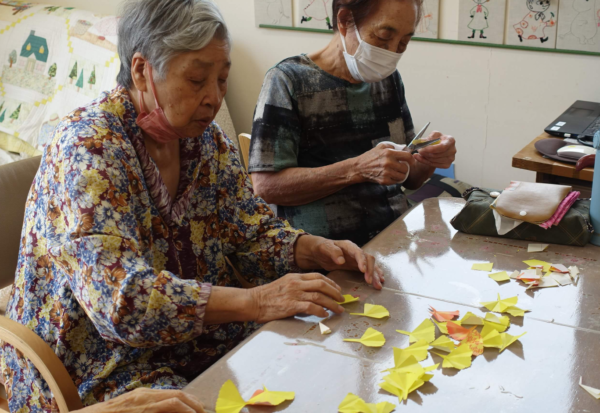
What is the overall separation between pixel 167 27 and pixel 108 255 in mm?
545

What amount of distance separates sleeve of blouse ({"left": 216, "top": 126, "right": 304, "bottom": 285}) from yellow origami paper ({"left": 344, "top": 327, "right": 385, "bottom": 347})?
0.51 meters

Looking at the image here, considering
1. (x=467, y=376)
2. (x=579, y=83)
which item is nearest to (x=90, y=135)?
(x=467, y=376)

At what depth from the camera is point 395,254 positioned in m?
1.68

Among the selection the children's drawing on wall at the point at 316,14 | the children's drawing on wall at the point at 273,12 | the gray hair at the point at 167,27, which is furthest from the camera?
the children's drawing on wall at the point at 273,12

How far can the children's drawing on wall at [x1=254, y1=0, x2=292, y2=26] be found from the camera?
3932mm

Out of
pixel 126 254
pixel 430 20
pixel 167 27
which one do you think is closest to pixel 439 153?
pixel 167 27

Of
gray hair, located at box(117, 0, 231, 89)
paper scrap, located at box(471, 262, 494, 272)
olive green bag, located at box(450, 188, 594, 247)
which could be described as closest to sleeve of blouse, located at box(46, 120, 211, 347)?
gray hair, located at box(117, 0, 231, 89)

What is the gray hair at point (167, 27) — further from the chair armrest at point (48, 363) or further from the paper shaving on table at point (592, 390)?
the paper shaving on table at point (592, 390)

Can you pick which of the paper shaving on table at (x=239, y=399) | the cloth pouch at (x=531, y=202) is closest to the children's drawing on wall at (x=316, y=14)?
the cloth pouch at (x=531, y=202)

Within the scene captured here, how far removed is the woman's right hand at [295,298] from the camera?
4.44ft

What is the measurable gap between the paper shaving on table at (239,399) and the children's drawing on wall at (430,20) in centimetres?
277

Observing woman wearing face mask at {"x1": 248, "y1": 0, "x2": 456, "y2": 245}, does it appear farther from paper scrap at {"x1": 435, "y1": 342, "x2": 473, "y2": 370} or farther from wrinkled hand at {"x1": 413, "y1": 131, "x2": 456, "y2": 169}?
paper scrap at {"x1": 435, "y1": 342, "x2": 473, "y2": 370}

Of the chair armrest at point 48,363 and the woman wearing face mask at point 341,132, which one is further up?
the woman wearing face mask at point 341,132

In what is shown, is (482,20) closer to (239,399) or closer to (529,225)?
(529,225)
